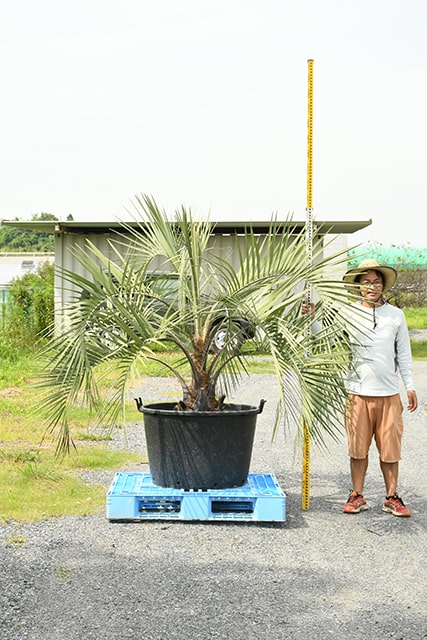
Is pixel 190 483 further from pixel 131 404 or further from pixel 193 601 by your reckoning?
pixel 131 404

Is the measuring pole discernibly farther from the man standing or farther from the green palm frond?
the man standing

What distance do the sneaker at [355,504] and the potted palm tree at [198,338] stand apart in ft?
1.81

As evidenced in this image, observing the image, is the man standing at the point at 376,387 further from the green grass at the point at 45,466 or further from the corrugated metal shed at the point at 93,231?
the corrugated metal shed at the point at 93,231

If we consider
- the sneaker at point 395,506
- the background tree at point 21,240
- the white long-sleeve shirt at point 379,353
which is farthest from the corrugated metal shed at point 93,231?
the background tree at point 21,240

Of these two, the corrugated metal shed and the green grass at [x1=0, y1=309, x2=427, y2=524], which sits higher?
the corrugated metal shed

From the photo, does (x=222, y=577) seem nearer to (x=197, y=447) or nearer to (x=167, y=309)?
(x=197, y=447)

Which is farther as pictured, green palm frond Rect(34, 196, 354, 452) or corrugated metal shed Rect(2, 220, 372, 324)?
corrugated metal shed Rect(2, 220, 372, 324)

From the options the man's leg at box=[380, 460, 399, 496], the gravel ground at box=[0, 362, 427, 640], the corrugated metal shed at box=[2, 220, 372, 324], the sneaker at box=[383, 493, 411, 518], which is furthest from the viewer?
the corrugated metal shed at box=[2, 220, 372, 324]

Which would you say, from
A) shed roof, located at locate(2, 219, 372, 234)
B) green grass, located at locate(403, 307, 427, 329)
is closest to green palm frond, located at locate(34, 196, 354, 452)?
shed roof, located at locate(2, 219, 372, 234)

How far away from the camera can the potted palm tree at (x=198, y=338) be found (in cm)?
585

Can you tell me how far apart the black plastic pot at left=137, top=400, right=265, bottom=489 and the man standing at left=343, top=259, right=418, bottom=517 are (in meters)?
0.79

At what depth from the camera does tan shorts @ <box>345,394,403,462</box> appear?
6.20m

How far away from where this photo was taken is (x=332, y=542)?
5531 millimetres

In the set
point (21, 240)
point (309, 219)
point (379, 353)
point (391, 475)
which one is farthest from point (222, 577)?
point (21, 240)
